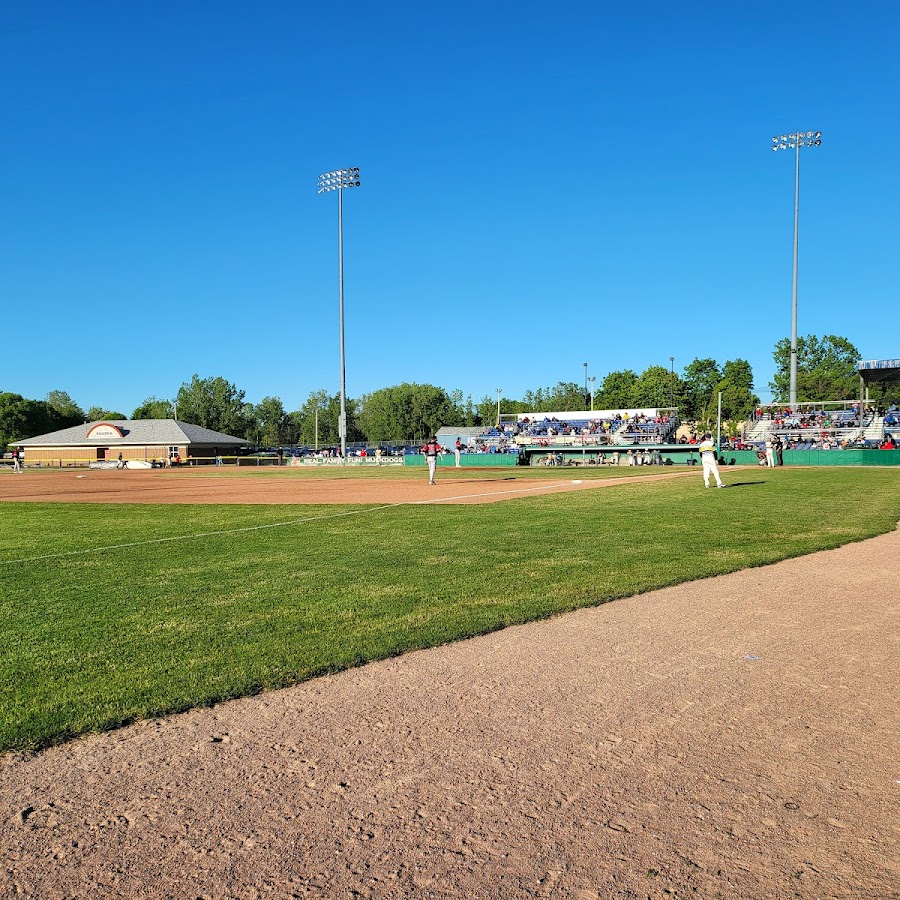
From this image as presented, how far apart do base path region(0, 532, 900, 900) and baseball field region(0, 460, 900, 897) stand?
0.06 ft

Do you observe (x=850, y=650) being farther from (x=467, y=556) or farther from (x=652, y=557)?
(x=467, y=556)

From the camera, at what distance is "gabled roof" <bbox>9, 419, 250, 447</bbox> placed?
73688mm

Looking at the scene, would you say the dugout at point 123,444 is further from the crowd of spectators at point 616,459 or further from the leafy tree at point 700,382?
the leafy tree at point 700,382

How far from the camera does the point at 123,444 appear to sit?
242 feet

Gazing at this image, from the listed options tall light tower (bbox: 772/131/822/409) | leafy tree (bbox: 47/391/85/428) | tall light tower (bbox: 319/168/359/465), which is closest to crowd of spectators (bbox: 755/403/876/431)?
tall light tower (bbox: 772/131/822/409)

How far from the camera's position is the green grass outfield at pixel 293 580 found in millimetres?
4883

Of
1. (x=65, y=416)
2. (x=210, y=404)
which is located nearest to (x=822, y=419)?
(x=210, y=404)

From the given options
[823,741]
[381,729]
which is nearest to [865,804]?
[823,741]

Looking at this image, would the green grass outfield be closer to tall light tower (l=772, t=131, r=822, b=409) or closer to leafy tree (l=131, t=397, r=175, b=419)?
tall light tower (l=772, t=131, r=822, b=409)

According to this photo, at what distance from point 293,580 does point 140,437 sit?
72.7 meters

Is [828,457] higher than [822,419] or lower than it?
lower

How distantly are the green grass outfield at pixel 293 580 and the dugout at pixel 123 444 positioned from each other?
5807 centimetres

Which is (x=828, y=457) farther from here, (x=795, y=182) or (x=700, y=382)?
(x=700, y=382)

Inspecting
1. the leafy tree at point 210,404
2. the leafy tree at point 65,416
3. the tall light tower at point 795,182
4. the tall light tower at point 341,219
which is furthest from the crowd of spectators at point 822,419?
the leafy tree at point 65,416
